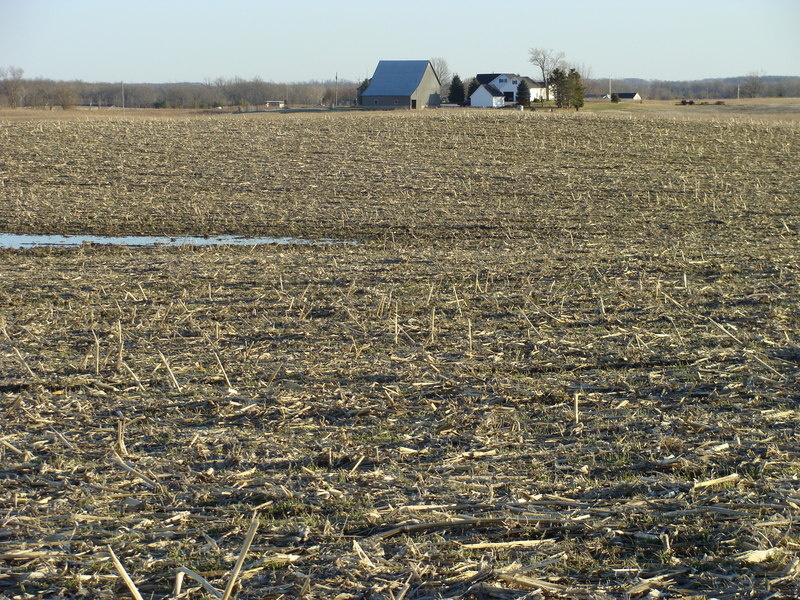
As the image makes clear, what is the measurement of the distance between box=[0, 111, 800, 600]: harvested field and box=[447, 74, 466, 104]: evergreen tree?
7342 centimetres

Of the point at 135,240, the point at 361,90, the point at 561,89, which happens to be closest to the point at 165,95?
the point at 361,90

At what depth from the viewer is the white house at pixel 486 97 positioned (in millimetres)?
87625

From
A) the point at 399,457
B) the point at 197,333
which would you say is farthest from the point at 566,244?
the point at 399,457

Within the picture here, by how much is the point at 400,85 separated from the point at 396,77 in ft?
5.90

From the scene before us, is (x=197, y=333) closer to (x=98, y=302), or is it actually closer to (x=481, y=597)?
(x=98, y=302)

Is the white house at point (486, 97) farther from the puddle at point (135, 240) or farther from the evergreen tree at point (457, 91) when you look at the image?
the puddle at point (135, 240)

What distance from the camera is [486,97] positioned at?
8788 cm

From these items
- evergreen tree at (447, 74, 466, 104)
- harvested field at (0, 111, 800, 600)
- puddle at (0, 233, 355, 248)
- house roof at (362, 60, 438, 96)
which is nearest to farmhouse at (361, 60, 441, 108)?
house roof at (362, 60, 438, 96)

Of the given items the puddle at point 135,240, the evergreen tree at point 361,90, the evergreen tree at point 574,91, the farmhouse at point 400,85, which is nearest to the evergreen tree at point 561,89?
the evergreen tree at point 574,91

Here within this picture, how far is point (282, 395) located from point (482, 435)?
77.5 inches

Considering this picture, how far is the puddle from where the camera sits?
60.1ft

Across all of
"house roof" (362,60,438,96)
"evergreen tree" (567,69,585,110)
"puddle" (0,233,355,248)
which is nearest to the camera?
"puddle" (0,233,355,248)

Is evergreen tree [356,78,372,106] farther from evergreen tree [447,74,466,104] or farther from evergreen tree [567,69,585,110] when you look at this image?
evergreen tree [567,69,585,110]

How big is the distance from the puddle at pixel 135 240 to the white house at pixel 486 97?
→ 7188 centimetres
